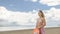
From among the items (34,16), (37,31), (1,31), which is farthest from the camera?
(34,16)

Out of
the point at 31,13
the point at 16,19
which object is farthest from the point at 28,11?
the point at 16,19

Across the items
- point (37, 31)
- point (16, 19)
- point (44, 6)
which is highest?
point (44, 6)

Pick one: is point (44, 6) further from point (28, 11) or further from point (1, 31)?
point (1, 31)

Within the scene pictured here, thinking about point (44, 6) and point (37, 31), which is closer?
point (37, 31)

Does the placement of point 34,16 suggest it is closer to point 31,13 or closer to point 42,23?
point 31,13

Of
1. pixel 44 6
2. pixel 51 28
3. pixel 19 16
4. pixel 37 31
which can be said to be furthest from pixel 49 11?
pixel 37 31

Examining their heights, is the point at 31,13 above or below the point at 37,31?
above

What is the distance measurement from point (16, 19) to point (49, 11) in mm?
1094

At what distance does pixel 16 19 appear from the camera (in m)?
4.90

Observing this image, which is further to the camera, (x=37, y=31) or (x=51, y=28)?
(x=51, y=28)

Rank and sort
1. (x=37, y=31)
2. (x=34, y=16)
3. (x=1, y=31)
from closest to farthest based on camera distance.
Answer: (x=37, y=31) < (x=1, y=31) < (x=34, y=16)

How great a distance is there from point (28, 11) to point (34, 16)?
0.80 ft

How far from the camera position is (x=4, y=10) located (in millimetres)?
4785

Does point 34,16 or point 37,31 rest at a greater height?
point 34,16
